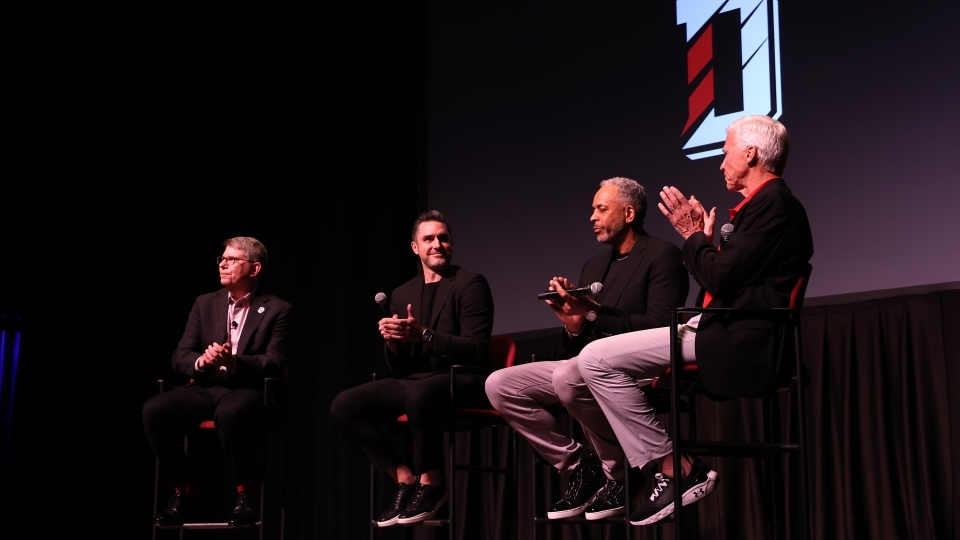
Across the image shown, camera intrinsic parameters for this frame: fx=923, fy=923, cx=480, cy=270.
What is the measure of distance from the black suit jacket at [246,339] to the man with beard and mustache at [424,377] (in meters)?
0.46

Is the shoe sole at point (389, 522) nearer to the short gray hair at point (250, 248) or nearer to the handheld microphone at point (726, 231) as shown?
the short gray hair at point (250, 248)

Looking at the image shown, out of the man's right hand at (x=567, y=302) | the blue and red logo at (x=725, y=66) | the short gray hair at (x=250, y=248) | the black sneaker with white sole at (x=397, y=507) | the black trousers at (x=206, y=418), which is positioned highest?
the blue and red logo at (x=725, y=66)

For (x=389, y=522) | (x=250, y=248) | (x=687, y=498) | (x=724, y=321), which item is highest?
(x=250, y=248)

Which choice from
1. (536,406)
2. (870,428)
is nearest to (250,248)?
(536,406)

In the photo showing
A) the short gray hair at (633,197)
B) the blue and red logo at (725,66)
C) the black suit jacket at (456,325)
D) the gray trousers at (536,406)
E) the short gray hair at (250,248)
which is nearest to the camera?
the gray trousers at (536,406)

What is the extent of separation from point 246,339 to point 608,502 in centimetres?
191

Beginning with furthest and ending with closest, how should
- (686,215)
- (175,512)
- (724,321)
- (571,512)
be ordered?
1. (175,512)
2. (571,512)
3. (686,215)
4. (724,321)

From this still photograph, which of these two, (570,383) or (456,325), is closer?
(570,383)

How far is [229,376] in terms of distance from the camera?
4043mm

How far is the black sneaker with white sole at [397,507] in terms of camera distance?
3.46 metres

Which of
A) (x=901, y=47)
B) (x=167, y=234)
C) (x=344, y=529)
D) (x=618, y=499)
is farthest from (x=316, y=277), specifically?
(x=901, y=47)

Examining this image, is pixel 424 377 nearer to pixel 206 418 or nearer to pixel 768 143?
pixel 206 418

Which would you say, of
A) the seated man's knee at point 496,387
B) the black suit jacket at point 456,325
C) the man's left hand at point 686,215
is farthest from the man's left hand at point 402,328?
the man's left hand at point 686,215

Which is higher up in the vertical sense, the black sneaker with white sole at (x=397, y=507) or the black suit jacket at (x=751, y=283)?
the black suit jacket at (x=751, y=283)
